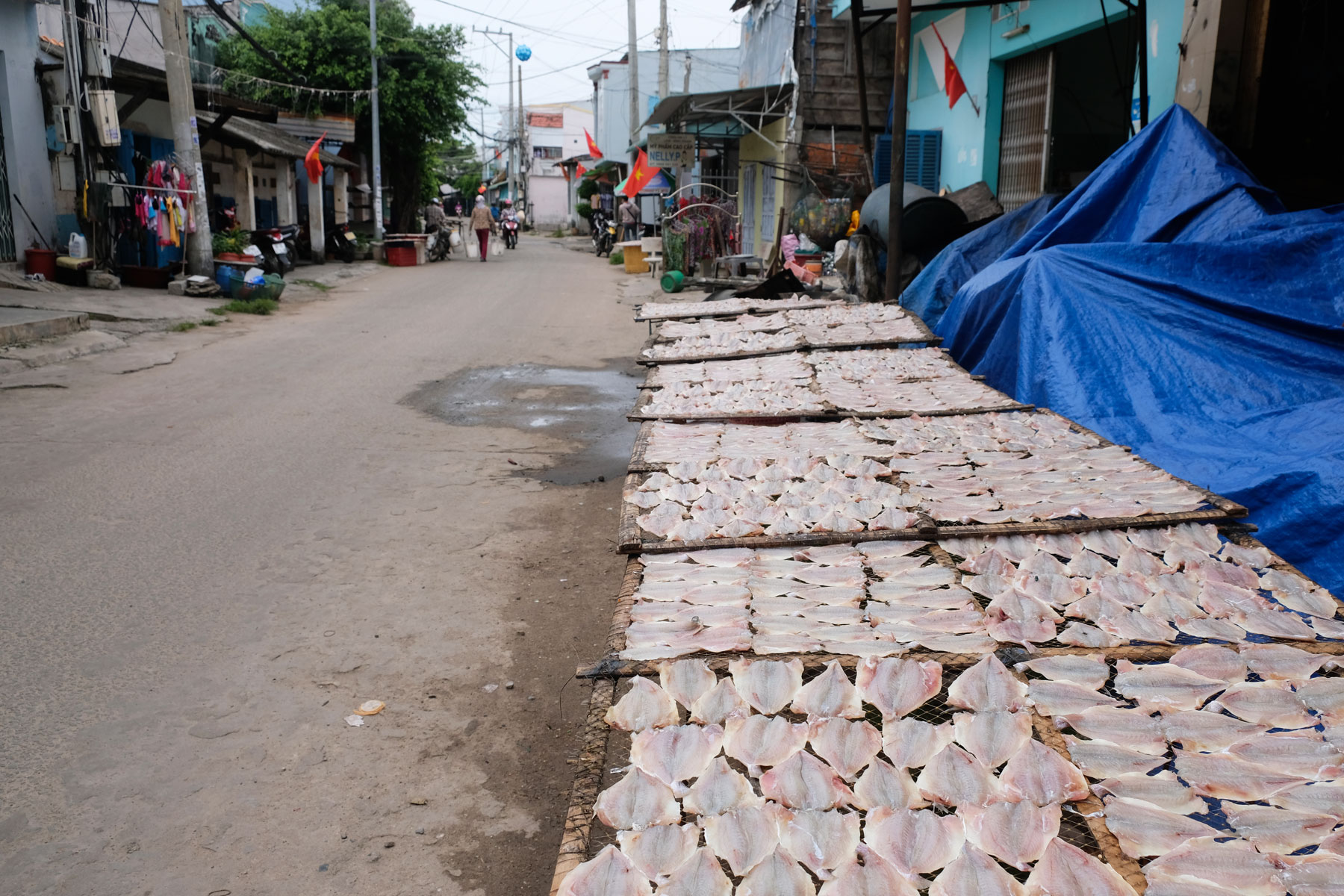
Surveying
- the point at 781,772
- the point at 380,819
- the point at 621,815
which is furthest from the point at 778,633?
the point at 380,819

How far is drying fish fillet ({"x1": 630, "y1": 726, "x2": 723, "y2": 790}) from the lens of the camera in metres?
1.89

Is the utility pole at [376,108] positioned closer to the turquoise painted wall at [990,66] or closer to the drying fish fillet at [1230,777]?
the turquoise painted wall at [990,66]

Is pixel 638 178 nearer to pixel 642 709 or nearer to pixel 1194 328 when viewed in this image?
pixel 1194 328

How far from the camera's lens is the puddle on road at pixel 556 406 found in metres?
6.35

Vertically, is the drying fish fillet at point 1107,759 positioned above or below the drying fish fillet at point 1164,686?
below

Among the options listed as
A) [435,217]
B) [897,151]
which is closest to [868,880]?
[897,151]

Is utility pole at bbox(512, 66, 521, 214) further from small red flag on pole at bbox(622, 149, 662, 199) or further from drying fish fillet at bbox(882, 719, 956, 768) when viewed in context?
drying fish fillet at bbox(882, 719, 956, 768)

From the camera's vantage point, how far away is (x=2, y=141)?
40.5 ft

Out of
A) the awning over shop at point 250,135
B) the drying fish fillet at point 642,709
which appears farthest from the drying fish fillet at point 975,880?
the awning over shop at point 250,135

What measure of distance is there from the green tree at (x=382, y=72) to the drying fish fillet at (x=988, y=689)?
2471 centimetres

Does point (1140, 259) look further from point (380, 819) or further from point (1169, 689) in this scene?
point (380, 819)

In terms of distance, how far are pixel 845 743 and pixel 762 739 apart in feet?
0.57

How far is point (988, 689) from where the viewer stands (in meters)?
2.09

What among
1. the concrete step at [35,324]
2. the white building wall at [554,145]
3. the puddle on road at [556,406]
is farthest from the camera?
the white building wall at [554,145]
